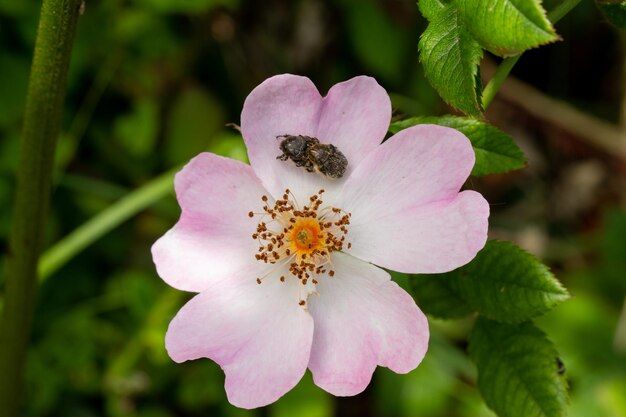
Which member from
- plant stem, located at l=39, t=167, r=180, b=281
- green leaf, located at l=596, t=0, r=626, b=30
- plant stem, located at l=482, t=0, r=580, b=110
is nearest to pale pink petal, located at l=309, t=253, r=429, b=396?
plant stem, located at l=482, t=0, r=580, b=110

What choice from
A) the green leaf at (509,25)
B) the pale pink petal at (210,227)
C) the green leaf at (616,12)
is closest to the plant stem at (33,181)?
the pale pink petal at (210,227)

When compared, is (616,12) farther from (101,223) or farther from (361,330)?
(101,223)

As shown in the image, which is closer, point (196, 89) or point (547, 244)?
point (196, 89)

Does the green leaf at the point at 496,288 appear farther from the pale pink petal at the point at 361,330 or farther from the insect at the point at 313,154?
the insect at the point at 313,154

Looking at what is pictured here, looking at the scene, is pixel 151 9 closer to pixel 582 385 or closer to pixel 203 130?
pixel 203 130

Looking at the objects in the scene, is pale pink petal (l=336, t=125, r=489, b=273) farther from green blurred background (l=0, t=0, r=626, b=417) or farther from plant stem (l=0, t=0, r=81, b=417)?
green blurred background (l=0, t=0, r=626, b=417)

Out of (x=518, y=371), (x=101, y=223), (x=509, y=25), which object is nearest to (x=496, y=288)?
(x=518, y=371)

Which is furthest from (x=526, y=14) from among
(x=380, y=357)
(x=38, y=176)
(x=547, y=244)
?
(x=547, y=244)
